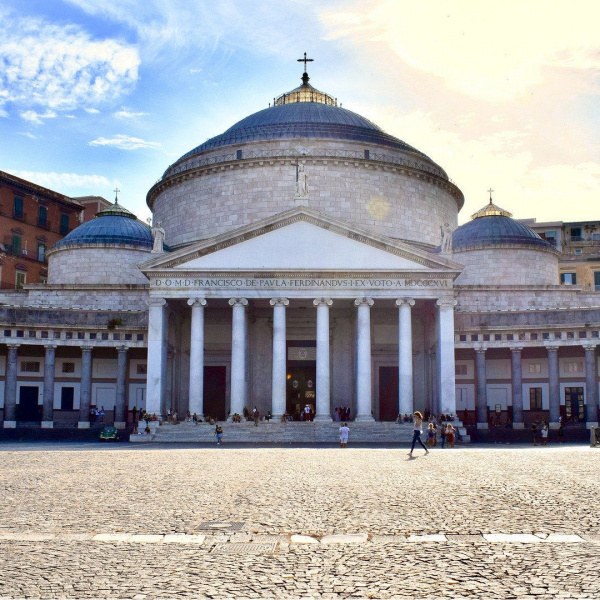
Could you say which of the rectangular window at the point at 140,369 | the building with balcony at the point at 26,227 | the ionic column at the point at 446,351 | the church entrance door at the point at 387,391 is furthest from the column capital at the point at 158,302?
the building with balcony at the point at 26,227

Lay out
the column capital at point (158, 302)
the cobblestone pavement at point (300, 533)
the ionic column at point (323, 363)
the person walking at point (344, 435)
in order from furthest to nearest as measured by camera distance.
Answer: the column capital at point (158, 302), the ionic column at point (323, 363), the person walking at point (344, 435), the cobblestone pavement at point (300, 533)

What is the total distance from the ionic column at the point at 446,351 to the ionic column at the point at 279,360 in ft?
30.0

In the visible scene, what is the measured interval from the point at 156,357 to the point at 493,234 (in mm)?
28196

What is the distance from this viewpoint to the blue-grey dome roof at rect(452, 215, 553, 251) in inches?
2480

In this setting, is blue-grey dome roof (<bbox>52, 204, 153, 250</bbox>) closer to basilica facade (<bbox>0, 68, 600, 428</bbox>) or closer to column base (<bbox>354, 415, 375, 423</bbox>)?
basilica facade (<bbox>0, 68, 600, 428</bbox>)

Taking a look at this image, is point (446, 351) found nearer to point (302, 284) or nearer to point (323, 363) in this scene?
point (323, 363)

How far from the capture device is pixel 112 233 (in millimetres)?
64750

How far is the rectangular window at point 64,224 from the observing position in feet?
282

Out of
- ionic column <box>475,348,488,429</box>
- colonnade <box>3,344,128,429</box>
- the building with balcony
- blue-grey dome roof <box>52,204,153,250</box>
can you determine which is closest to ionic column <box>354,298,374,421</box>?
ionic column <box>475,348,488,429</box>

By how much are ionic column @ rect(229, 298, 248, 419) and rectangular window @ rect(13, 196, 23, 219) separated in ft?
123

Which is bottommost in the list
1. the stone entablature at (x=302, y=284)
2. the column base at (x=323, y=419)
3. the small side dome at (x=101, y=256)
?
the column base at (x=323, y=419)

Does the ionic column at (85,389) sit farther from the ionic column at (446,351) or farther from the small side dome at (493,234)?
the small side dome at (493,234)

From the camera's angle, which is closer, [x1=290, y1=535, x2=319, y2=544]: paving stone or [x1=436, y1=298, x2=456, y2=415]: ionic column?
[x1=290, y1=535, x2=319, y2=544]: paving stone

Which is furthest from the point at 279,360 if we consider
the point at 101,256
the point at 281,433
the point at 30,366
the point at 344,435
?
the point at 101,256
